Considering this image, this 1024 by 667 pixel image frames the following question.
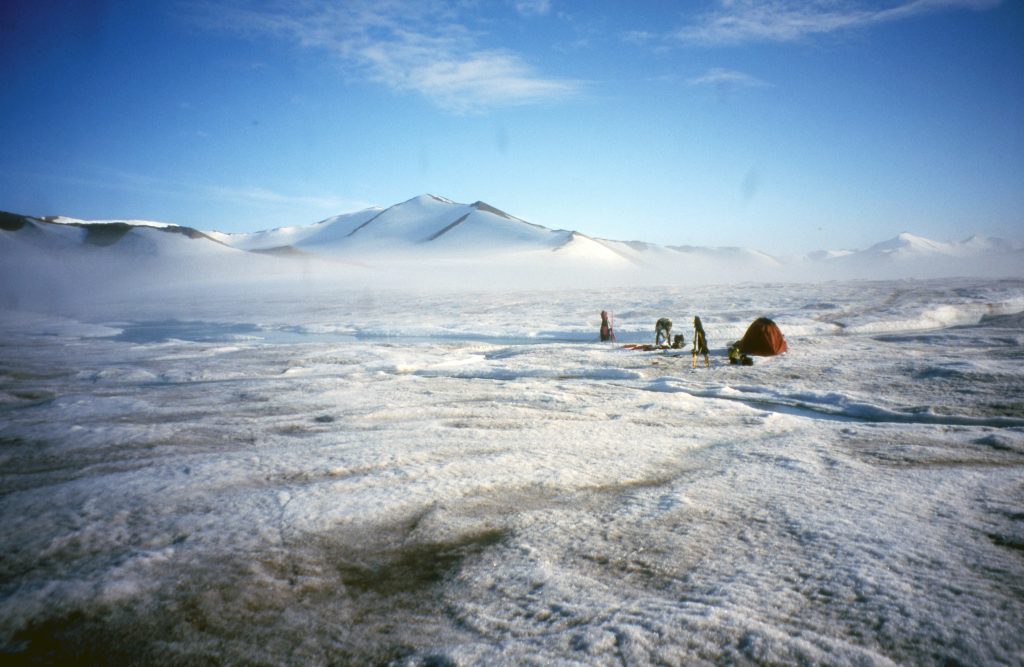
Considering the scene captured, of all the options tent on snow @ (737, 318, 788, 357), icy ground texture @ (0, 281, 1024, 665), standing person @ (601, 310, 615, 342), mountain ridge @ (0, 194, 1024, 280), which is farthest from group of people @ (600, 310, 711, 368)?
mountain ridge @ (0, 194, 1024, 280)

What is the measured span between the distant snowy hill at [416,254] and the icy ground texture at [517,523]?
145ft

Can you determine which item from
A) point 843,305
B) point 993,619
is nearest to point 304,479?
point 993,619

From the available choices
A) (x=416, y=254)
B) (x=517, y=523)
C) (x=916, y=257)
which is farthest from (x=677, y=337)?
(x=916, y=257)

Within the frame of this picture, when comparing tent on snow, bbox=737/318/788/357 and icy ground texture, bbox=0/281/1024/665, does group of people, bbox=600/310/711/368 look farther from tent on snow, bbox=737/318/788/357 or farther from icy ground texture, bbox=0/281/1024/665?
icy ground texture, bbox=0/281/1024/665

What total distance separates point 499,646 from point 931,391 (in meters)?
7.55

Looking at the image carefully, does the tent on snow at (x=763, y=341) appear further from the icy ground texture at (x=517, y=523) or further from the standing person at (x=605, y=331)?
the standing person at (x=605, y=331)

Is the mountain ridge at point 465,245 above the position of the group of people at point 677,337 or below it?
above

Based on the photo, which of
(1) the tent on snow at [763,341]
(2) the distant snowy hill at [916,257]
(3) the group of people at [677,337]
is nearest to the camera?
(3) the group of people at [677,337]

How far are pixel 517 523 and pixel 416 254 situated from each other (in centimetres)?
7516

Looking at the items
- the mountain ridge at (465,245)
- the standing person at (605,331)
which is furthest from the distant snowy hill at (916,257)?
the standing person at (605,331)

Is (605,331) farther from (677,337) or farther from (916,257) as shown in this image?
(916,257)

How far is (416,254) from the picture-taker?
75.9m

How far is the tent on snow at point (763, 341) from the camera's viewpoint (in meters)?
10.5

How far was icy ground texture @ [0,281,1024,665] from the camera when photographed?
2219 millimetres
